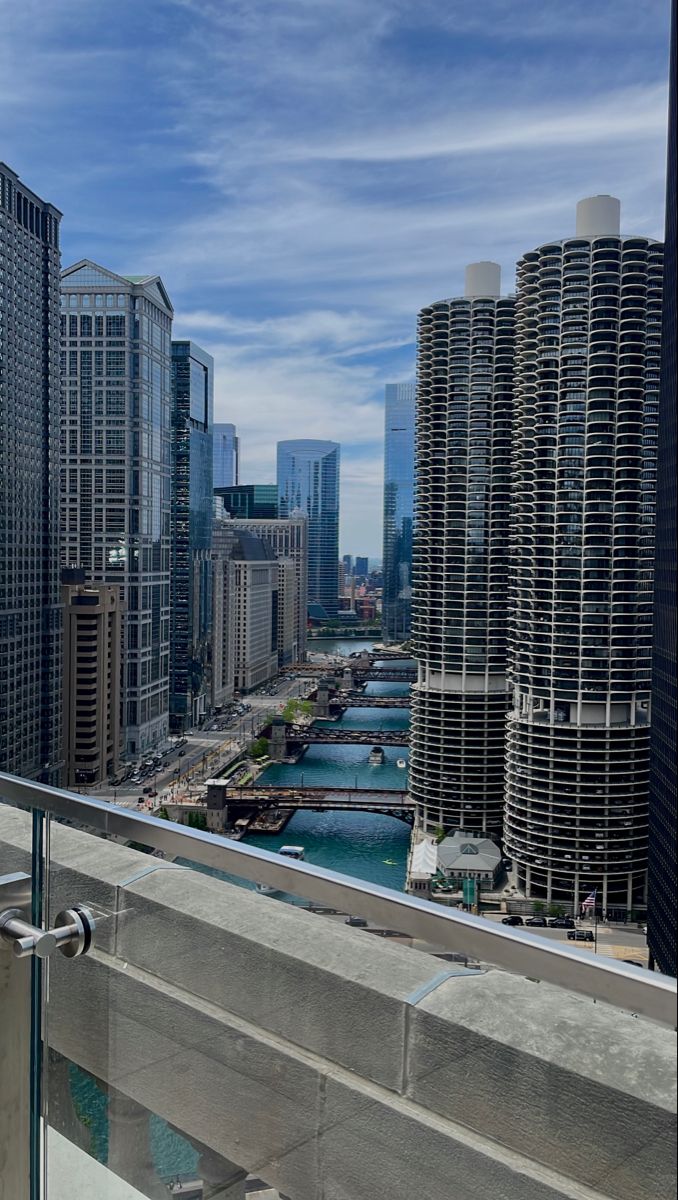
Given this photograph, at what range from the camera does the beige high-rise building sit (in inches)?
632

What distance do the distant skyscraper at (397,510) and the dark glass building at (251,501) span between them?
637 centimetres

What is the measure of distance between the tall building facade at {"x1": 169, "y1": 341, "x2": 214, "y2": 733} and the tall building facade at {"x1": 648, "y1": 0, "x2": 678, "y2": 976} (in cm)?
1487

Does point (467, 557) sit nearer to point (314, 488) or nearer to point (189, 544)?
point (189, 544)

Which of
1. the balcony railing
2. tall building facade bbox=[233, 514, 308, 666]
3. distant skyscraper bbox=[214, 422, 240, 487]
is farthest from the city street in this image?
distant skyscraper bbox=[214, 422, 240, 487]

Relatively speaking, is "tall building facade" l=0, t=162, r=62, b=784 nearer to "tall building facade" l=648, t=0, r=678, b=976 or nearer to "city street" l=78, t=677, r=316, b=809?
"city street" l=78, t=677, r=316, b=809

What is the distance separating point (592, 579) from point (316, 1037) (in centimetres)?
1232

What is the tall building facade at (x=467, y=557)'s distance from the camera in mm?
14484

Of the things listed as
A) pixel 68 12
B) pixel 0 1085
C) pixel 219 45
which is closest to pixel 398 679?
pixel 219 45

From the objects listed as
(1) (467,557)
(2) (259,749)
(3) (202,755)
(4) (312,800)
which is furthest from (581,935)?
(3) (202,755)

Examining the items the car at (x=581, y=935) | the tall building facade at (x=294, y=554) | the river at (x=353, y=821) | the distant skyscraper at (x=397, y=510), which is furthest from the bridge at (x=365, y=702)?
the car at (x=581, y=935)

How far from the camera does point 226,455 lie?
189ft

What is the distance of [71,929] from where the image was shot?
0.65 m

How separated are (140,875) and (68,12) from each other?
4465 millimetres

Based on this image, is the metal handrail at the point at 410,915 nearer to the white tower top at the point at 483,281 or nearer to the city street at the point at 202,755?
the city street at the point at 202,755
